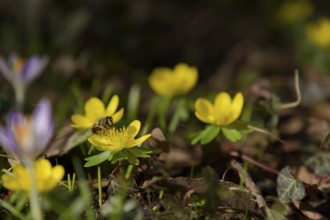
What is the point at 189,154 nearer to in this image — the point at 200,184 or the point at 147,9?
the point at 200,184

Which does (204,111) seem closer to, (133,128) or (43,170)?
(133,128)

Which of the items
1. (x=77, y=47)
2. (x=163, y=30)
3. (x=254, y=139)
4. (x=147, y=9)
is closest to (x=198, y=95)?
(x=254, y=139)

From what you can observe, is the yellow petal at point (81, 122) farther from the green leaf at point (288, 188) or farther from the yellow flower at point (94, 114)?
the green leaf at point (288, 188)

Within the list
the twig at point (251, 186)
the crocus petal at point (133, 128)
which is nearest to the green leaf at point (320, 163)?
the twig at point (251, 186)

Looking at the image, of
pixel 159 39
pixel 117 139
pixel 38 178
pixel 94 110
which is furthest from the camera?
pixel 159 39

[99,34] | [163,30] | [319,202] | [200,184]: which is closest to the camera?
[200,184]

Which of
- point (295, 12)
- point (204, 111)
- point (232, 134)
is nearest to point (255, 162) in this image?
point (232, 134)
